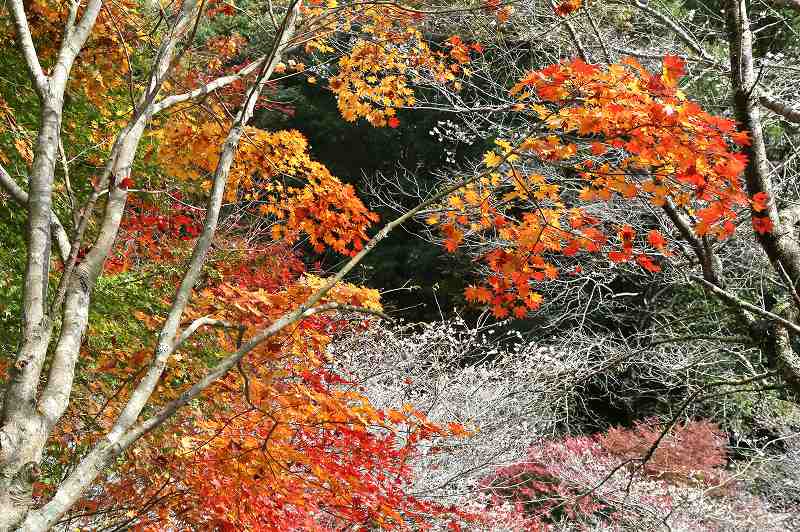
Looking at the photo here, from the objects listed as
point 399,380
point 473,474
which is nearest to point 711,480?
point 473,474

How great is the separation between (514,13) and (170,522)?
4.63 metres

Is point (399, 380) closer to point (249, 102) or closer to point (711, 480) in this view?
point (711, 480)

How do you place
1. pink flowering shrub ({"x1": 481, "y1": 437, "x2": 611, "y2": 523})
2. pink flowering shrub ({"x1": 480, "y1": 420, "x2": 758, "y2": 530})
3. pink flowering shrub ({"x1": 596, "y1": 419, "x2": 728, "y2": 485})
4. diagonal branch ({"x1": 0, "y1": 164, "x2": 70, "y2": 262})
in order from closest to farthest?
diagonal branch ({"x1": 0, "y1": 164, "x2": 70, "y2": 262}) → pink flowering shrub ({"x1": 480, "y1": 420, "x2": 758, "y2": 530}) → pink flowering shrub ({"x1": 596, "y1": 419, "x2": 728, "y2": 485}) → pink flowering shrub ({"x1": 481, "y1": 437, "x2": 611, "y2": 523})

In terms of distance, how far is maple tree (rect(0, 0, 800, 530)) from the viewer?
6.85ft

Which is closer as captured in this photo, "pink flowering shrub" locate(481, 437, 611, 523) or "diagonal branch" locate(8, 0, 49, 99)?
"diagonal branch" locate(8, 0, 49, 99)

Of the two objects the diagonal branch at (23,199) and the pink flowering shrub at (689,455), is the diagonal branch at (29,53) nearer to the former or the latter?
the diagonal branch at (23,199)

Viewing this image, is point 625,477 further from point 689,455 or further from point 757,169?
point 757,169

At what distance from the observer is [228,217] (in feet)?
11.7

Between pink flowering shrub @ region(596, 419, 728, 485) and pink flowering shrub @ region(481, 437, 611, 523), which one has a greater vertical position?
pink flowering shrub @ region(596, 419, 728, 485)

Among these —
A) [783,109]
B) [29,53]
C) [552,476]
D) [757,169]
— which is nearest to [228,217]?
[29,53]

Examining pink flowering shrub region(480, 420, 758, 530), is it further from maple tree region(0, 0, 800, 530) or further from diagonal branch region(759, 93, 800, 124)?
diagonal branch region(759, 93, 800, 124)

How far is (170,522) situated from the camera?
13.8 feet

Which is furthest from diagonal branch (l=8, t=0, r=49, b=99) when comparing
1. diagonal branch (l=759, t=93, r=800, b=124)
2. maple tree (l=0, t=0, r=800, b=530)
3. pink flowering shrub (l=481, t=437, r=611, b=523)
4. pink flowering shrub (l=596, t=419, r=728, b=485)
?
pink flowering shrub (l=596, t=419, r=728, b=485)

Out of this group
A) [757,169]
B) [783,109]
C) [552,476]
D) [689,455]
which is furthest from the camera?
[552,476]
